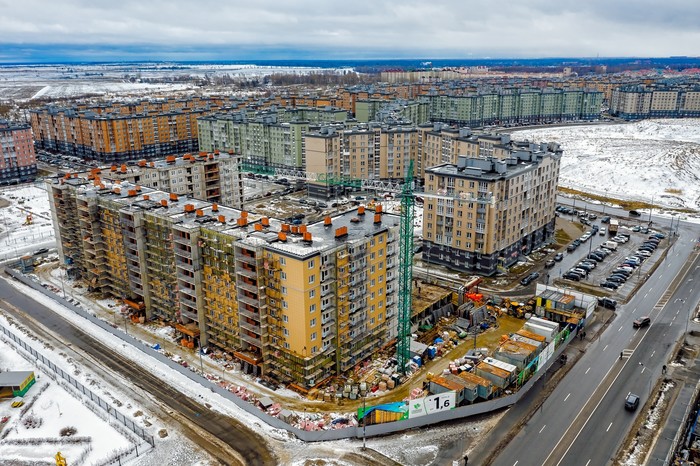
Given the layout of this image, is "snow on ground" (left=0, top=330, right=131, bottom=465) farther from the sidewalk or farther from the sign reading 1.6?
the sidewalk

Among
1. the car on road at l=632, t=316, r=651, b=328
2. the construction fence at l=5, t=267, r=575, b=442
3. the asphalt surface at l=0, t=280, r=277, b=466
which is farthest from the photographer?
the car on road at l=632, t=316, r=651, b=328

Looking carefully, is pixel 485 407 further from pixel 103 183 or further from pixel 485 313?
pixel 103 183

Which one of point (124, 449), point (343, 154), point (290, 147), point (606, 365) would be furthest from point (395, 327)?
point (290, 147)

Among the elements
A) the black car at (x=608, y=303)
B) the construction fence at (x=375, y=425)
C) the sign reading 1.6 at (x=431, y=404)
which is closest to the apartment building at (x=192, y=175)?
the construction fence at (x=375, y=425)

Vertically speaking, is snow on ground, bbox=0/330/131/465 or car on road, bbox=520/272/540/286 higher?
car on road, bbox=520/272/540/286

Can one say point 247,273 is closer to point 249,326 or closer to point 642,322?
point 249,326

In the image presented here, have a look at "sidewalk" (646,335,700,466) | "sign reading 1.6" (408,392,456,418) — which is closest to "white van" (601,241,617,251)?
"sidewalk" (646,335,700,466)

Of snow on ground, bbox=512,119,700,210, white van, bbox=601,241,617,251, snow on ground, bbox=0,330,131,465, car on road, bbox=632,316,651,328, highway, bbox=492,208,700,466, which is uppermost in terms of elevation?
snow on ground, bbox=512,119,700,210
